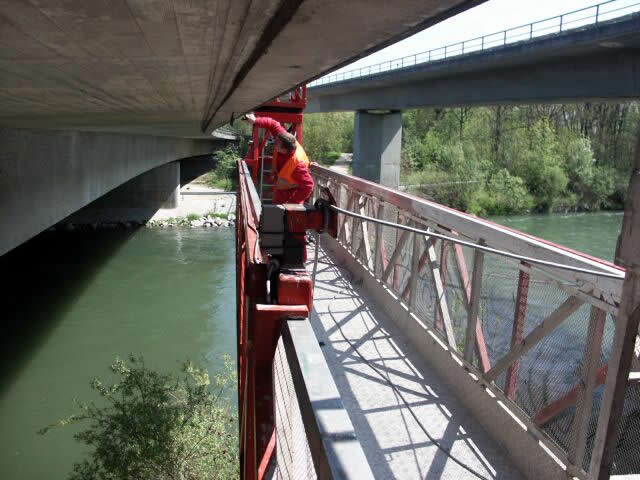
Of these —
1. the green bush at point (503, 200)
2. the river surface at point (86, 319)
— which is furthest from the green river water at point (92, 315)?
the green bush at point (503, 200)

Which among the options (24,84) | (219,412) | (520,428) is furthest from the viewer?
(219,412)

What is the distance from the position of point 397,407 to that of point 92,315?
15006 mm

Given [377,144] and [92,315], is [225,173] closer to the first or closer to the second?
[377,144]

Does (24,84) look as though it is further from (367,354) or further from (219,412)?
(219,412)

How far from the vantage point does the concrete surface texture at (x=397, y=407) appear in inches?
149

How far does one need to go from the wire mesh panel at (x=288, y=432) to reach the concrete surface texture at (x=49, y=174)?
698cm

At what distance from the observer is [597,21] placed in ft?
48.7

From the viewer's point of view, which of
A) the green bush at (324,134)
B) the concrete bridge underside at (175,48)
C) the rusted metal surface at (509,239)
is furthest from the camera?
the green bush at (324,134)

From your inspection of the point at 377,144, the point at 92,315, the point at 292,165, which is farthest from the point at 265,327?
the point at 377,144

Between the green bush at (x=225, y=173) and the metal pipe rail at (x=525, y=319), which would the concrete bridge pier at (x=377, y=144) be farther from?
the metal pipe rail at (x=525, y=319)

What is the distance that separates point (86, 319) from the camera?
56.2 feet

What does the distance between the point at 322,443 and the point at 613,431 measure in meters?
1.10

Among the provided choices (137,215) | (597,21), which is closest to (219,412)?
(597,21)

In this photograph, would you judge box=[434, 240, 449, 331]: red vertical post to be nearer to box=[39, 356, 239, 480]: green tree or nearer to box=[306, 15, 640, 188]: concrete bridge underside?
box=[39, 356, 239, 480]: green tree
